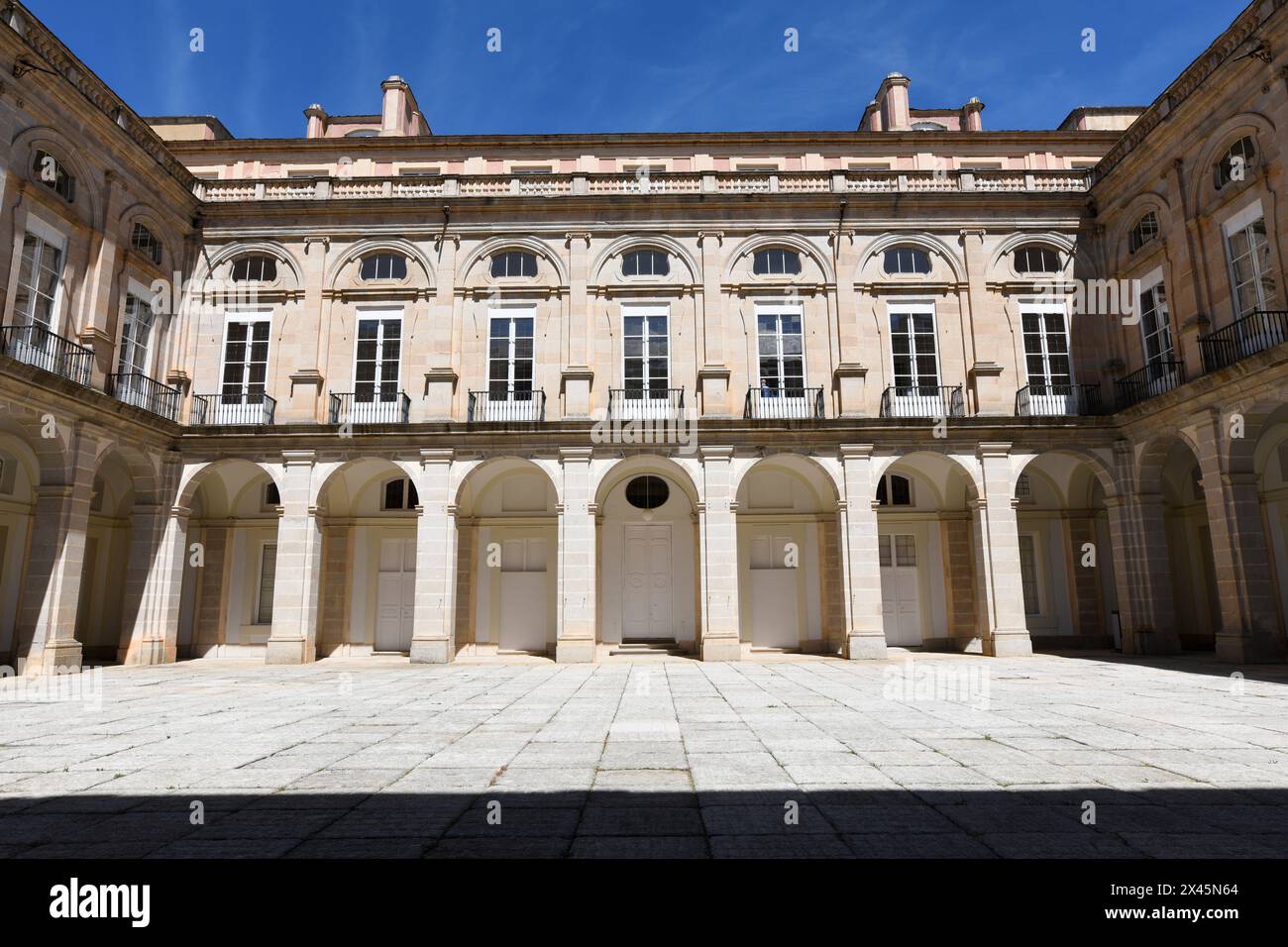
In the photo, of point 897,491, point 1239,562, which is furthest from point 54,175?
point 1239,562

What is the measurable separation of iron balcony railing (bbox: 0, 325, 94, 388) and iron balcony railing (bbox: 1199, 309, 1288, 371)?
23.2 meters

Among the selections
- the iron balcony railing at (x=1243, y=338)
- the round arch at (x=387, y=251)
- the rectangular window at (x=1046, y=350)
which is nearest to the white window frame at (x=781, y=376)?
the rectangular window at (x=1046, y=350)

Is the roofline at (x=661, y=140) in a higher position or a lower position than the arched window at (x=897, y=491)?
higher

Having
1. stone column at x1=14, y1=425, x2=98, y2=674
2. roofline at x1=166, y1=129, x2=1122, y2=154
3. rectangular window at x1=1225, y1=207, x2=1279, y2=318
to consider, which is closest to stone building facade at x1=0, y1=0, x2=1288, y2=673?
rectangular window at x1=1225, y1=207, x2=1279, y2=318

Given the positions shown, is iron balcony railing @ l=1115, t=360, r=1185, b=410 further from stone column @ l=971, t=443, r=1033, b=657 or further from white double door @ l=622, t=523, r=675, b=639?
white double door @ l=622, t=523, r=675, b=639

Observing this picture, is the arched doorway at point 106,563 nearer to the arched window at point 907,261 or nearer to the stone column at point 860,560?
the stone column at point 860,560

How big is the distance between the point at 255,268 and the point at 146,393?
14.2ft

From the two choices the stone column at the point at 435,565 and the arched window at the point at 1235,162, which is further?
the stone column at the point at 435,565

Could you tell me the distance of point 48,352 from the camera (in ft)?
49.2

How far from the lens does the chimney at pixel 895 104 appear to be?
2469cm

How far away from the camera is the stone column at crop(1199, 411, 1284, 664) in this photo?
563 inches

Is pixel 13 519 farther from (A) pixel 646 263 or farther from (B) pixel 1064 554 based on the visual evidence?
(B) pixel 1064 554

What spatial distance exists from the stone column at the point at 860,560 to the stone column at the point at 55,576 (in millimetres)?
16477

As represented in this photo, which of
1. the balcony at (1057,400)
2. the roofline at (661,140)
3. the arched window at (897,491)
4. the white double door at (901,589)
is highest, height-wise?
the roofline at (661,140)
